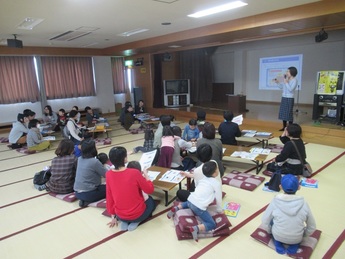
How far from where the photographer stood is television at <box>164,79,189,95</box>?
941 centimetres

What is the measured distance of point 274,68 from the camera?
8688mm

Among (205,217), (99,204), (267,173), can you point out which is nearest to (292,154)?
(267,173)

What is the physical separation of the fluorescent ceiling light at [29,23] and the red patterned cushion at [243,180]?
4.23 meters

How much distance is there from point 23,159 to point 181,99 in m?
6.07

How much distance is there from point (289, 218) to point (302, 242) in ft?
1.24

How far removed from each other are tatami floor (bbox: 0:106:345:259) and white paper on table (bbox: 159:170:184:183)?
309 millimetres

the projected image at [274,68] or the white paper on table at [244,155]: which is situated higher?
the projected image at [274,68]

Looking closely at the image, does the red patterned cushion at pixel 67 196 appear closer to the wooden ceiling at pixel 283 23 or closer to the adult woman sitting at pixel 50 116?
the wooden ceiling at pixel 283 23

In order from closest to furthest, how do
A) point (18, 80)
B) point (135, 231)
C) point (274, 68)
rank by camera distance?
point (135, 231) → point (18, 80) → point (274, 68)

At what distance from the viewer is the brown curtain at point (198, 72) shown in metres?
10.3

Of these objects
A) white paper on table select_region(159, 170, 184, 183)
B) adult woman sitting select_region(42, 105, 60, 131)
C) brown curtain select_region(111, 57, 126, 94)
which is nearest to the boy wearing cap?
white paper on table select_region(159, 170, 184, 183)

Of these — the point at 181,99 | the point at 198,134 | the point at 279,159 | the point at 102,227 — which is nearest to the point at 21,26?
the point at 198,134

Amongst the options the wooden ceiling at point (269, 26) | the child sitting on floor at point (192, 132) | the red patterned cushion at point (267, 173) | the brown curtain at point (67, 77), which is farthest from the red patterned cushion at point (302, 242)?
the brown curtain at point (67, 77)

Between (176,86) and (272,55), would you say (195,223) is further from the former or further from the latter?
(272,55)
